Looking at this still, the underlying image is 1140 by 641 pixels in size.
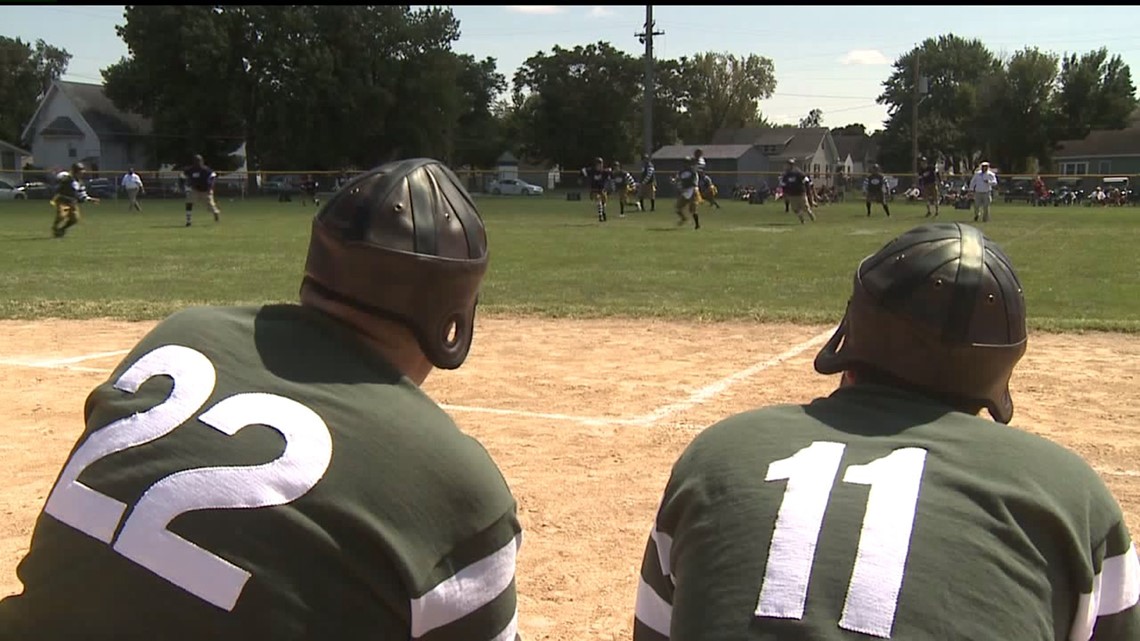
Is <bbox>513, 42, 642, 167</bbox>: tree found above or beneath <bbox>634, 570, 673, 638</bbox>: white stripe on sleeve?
above

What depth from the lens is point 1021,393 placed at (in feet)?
25.2

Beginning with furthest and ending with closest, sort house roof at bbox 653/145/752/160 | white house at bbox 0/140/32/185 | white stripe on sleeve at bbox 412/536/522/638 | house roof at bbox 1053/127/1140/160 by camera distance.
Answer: house roof at bbox 653/145/752/160, white house at bbox 0/140/32/185, house roof at bbox 1053/127/1140/160, white stripe on sleeve at bbox 412/536/522/638

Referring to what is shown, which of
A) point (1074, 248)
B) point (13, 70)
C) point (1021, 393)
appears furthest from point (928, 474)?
point (13, 70)

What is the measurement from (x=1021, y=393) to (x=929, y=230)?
6.16m

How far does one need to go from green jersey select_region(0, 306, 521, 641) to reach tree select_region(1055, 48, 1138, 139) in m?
91.5

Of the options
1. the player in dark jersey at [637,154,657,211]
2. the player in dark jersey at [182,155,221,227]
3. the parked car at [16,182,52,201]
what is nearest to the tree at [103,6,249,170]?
the parked car at [16,182,52,201]

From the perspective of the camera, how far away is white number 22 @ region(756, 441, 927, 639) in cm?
171

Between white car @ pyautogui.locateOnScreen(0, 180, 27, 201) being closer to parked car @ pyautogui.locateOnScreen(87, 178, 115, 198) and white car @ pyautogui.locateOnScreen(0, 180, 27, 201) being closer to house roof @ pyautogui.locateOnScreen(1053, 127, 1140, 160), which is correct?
parked car @ pyautogui.locateOnScreen(87, 178, 115, 198)

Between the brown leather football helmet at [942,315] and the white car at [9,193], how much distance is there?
2131 inches

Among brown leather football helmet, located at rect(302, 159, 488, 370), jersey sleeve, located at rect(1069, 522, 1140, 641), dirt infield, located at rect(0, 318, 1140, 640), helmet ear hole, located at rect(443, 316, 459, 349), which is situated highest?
brown leather football helmet, located at rect(302, 159, 488, 370)

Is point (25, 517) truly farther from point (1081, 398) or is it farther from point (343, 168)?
point (343, 168)

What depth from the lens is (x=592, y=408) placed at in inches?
289

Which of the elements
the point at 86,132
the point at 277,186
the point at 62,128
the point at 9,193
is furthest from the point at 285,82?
the point at 62,128

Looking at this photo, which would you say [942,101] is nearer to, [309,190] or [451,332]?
[309,190]
